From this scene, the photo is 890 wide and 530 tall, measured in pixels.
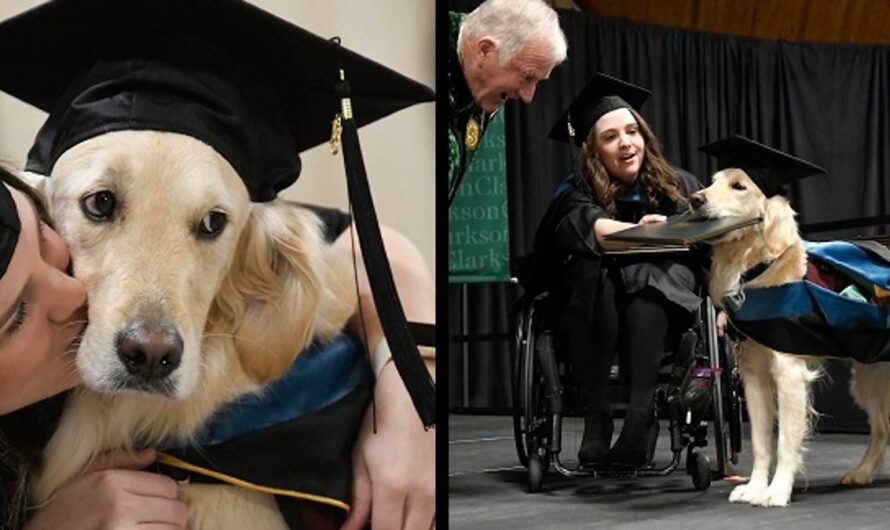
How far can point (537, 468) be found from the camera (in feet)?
9.69

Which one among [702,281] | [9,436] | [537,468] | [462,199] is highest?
[462,199]

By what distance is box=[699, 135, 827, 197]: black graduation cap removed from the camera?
2.89 m

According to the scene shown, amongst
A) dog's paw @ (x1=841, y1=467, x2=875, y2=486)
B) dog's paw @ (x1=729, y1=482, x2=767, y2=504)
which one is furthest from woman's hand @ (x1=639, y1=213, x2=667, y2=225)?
dog's paw @ (x1=841, y1=467, x2=875, y2=486)

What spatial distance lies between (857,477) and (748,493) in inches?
16.6

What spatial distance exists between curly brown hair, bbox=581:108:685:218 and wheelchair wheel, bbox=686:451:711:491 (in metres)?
0.71

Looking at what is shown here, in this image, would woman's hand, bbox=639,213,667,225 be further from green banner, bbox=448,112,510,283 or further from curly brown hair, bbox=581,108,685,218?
green banner, bbox=448,112,510,283

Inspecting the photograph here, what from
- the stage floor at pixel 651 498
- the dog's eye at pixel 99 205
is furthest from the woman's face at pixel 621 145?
the dog's eye at pixel 99 205

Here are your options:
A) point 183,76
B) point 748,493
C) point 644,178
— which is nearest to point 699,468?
point 748,493

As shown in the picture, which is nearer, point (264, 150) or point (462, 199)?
point (264, 150)

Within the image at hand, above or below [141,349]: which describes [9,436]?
below

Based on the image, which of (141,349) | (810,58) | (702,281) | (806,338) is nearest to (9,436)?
(141,349)

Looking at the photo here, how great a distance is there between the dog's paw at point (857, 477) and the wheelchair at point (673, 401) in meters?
0.40

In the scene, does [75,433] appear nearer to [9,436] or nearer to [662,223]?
[9,436]

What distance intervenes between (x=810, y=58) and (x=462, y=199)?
1582mm
